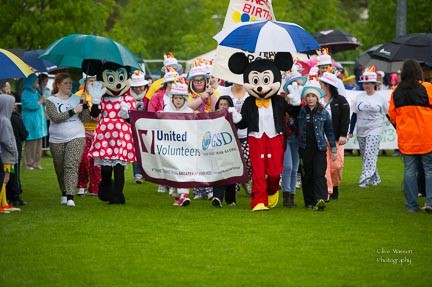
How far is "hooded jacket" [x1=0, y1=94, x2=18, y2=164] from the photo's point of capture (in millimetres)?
13805

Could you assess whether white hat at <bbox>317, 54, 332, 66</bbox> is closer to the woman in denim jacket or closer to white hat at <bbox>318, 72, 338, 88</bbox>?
white hat at <bbox>318, 72, 338, 88</bbox>

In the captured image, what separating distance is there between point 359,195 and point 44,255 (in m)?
7.62

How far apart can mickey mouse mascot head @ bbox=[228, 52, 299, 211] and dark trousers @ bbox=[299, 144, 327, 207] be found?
43 centimetres

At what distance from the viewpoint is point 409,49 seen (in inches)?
624

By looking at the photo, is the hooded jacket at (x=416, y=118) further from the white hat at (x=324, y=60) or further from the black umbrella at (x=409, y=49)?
the white hat at (x=324, y=60)

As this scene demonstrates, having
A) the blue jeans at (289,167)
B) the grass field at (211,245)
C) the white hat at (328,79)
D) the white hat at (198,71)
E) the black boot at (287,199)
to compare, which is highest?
the white hat at (198,71)

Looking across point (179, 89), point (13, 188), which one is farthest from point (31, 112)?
point (179, 89)

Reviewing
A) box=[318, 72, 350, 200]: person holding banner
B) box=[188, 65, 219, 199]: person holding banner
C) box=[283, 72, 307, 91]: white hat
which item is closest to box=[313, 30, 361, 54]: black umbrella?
box=[318, 72, 350, 200]: person holding banner

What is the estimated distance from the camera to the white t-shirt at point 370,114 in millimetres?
18672

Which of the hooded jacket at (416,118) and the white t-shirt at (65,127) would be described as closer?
the hooded jacket at (416,118)

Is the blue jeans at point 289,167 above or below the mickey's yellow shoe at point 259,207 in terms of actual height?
above

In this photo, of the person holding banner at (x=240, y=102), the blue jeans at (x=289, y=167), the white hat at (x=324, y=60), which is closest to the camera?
the blue jeans at (x=289, y=167)

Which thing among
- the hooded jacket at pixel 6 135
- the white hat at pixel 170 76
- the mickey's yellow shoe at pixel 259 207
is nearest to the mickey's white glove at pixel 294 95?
the mickey's yellow shoe at pixel 259 207

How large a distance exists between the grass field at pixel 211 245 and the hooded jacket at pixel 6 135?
32.9 inches
